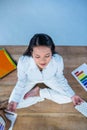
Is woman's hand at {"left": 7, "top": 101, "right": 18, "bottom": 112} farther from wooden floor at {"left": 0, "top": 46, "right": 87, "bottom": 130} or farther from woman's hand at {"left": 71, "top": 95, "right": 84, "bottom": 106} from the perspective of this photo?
woman's hand at {"left": 71, "top": 95, "right": 84, "bottom": 106}

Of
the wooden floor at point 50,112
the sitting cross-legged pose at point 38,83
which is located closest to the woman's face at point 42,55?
the sitting cross-legged pose at point 38,83

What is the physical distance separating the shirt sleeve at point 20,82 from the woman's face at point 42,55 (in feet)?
0.17

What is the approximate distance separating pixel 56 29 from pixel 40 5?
→ 0.36 ft

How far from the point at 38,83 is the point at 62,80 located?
78 mm

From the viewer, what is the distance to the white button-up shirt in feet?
2.69

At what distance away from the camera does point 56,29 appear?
919mm

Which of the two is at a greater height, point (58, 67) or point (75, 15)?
point (75, 15)

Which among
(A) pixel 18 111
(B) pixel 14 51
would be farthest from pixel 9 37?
(A) pixel 18 111

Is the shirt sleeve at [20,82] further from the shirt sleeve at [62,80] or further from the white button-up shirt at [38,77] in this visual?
the shirt sleeve at [62,80]

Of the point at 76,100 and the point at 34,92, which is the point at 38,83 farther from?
the point at 76,100

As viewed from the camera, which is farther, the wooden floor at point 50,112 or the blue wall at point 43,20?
the blue wall at point 43,20

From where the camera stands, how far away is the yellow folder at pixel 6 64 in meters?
0.88

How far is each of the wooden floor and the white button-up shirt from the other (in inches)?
1.0

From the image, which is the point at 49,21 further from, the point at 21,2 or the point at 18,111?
the point at 18,111
